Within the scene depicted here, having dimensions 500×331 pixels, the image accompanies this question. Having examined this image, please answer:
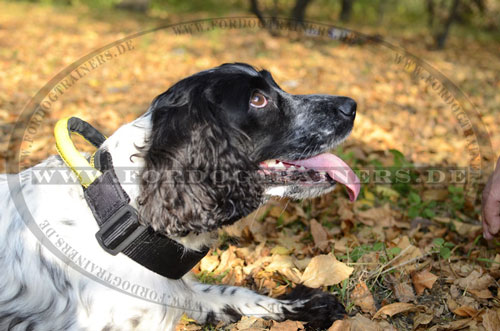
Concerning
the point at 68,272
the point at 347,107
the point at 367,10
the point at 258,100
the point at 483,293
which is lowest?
the point at 367,10

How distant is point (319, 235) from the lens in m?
3.66

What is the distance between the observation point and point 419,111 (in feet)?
23.6

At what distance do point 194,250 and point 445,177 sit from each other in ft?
10.7

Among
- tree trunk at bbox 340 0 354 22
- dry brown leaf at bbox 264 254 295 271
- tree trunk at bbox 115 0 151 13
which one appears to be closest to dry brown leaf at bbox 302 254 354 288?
dry brown leaf at bbox 264 254 295 271

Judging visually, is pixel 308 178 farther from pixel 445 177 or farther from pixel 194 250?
pixel 445 177

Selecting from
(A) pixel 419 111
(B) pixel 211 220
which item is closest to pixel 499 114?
(A) pixel 419 111

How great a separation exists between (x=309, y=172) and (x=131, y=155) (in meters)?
1.18

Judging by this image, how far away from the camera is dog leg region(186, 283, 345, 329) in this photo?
288 cm

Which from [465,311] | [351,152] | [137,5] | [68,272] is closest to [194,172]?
[68,272]

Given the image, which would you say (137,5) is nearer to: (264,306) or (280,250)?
(280,250)

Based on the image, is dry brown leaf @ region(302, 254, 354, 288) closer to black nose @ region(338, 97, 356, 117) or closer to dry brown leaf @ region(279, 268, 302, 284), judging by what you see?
dry brown leaf @ region(279, 268, 302, 284)

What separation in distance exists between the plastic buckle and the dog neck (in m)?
0.10

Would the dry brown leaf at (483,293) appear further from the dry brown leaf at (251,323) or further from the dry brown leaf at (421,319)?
the dry brown leaf at (251,323)

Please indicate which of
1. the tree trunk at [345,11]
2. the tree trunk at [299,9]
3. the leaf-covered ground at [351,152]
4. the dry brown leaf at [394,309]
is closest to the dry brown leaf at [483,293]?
the leaf-covered ground at [351,152]
